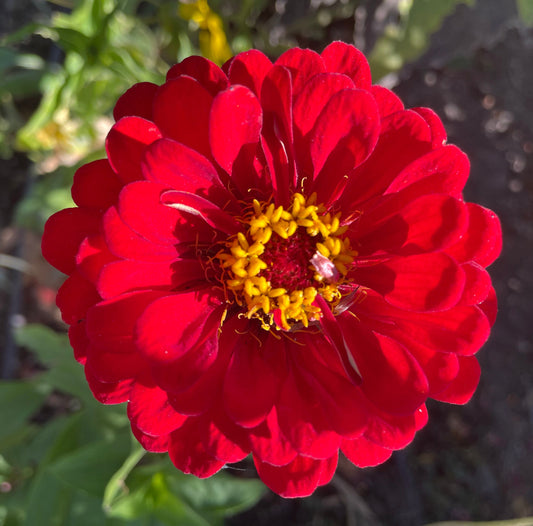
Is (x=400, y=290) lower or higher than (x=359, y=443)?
higher

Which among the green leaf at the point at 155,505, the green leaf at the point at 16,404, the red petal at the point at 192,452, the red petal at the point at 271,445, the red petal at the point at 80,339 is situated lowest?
the green leaf at the point at 16,404

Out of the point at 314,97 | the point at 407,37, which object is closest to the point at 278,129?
the point at 314,97

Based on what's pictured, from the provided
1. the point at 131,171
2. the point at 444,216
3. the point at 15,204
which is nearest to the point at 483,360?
the point at 444,216

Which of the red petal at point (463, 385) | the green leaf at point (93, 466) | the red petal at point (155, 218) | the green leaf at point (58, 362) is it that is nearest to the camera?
the red petal at point (155, 218)

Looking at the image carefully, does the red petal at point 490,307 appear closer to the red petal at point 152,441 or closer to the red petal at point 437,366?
the red petal at point 437,366

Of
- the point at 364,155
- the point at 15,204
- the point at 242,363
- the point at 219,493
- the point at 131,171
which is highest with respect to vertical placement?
the point at 364,155

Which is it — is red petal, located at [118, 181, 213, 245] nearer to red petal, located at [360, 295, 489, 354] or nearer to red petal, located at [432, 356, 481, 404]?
red petal, located at [360, 295, 489, 354]

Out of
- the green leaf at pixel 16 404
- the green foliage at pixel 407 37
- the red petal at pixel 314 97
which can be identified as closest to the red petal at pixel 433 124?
the red petal at pixel 314 97

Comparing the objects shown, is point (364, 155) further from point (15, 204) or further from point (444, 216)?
point (15, 204)
